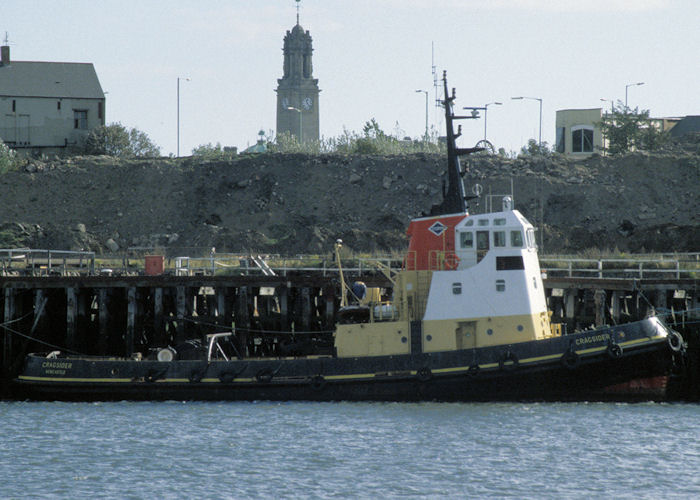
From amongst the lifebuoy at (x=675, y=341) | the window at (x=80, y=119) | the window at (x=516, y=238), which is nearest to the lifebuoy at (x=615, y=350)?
the lifebuoy at (x=675, y=341)

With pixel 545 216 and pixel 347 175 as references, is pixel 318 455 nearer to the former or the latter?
pixel 545 216

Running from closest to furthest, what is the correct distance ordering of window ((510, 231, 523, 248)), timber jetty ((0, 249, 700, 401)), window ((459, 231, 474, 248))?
window ((510, 231, 523, 248)), window ((459, 231, 474, 248)), timber jetty ((0, 249, 700, 401))

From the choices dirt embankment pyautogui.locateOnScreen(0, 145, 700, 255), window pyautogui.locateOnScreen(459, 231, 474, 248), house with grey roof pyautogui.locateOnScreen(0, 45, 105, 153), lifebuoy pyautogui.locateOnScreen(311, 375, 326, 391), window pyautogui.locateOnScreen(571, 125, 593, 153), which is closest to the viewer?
window pyautogui.locateOnScreen(459, 231, 474, 248)

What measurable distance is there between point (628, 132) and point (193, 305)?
4050 cm

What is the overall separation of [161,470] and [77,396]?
854 centimetres

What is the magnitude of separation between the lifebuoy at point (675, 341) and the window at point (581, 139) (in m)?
43.4

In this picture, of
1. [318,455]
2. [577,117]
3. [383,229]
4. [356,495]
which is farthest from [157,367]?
[577,117]

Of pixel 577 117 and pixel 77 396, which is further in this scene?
pixel 577 117

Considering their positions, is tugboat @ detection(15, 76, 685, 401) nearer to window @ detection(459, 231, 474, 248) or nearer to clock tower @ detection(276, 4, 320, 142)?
window @ detection(459, 231, 474, 248)

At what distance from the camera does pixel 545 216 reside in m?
55.7

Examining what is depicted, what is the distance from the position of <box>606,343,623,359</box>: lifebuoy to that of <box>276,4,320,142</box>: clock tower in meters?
103

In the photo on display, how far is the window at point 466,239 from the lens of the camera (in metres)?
27.1

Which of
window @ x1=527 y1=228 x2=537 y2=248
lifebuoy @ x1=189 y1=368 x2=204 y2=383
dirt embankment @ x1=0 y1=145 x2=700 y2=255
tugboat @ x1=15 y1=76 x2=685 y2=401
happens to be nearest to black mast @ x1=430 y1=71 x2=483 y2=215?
tugboat @ x1=15 y1=76 x2=685 y2=401

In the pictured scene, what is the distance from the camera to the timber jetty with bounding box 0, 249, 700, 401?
32156 mm
